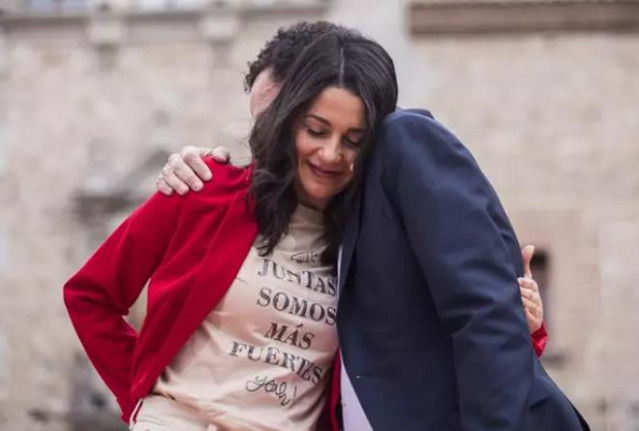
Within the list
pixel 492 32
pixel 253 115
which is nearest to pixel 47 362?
pixel 492 32

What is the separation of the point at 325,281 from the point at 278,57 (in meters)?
0.49

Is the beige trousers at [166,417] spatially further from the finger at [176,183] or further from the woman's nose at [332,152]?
the woman's nose at [332,152]

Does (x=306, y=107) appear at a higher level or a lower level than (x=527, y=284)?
higher

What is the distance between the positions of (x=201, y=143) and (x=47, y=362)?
2.34 meters

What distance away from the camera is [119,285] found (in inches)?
101

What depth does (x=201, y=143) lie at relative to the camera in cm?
1025

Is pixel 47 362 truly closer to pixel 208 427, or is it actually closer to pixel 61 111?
pixel 61 111

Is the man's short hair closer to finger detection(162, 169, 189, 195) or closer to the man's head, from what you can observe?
the man's head

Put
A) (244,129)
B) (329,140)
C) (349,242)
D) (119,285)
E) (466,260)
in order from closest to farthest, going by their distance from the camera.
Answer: (466,260) → (349,242) → (329,140) → (119,285) → (244,129)

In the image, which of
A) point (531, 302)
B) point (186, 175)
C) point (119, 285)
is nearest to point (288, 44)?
point (186, 175)

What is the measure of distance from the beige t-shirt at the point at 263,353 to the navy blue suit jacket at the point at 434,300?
0.65 feet

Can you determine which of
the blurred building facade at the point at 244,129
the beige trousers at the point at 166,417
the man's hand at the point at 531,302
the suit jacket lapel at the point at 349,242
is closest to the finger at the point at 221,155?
the suit jacket lapel at the point at 349,242

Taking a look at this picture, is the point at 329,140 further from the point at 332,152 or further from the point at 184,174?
the point at 184,174

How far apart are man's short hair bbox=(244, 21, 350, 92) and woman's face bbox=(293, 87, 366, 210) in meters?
0.15
